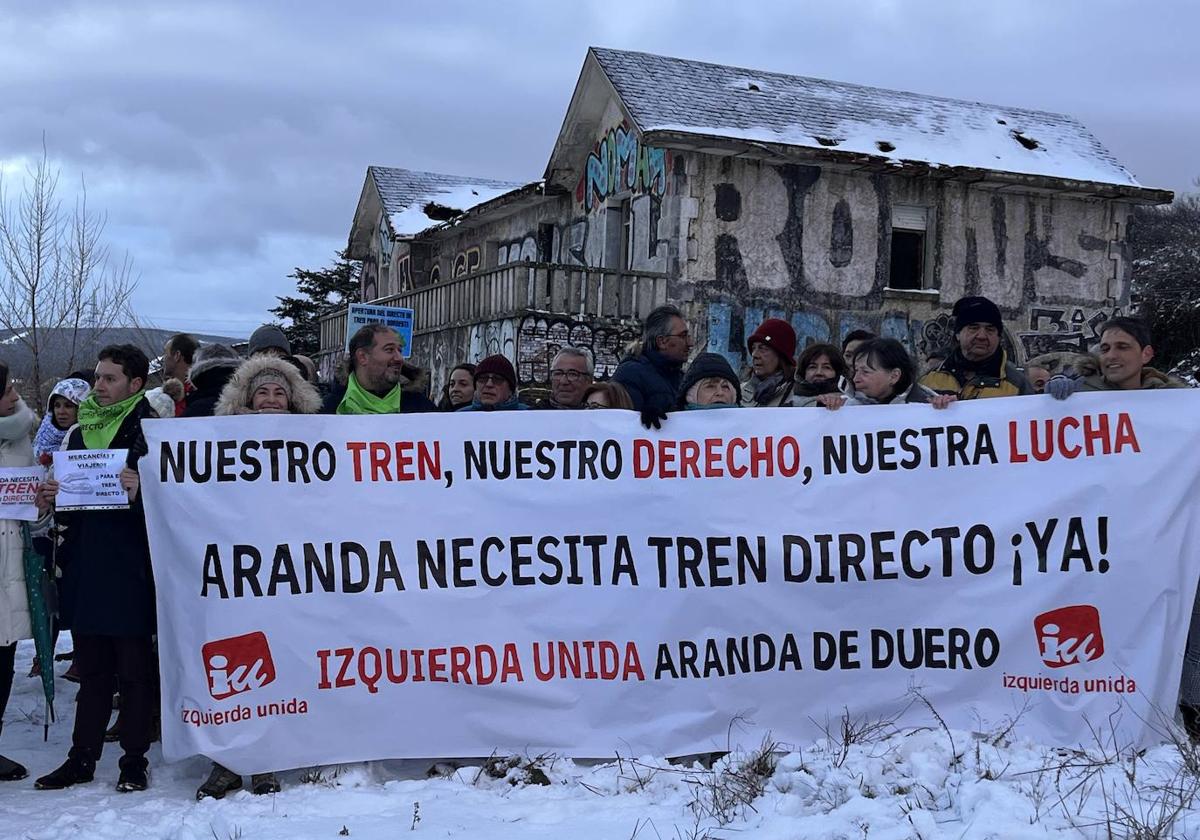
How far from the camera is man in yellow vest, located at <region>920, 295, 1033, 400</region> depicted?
5.77 meters

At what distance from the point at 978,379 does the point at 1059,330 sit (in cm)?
1647

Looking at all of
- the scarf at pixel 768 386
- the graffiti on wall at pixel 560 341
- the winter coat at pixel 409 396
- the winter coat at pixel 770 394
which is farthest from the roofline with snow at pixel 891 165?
the winter coat at pixel 409 396

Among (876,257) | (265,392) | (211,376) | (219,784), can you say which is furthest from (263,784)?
(876,257)

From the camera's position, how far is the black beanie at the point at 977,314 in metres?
5.74

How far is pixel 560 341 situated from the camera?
60.7 feet

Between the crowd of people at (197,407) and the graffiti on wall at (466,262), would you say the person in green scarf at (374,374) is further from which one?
the graffiti on wall at (466,262)

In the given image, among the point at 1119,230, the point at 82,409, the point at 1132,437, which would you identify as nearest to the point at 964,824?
the point at 1132,437

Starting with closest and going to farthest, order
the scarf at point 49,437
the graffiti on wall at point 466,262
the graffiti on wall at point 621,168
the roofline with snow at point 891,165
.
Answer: the scarf at point 49,437
the roofline with snow at point 891,165
the graffiti on wall at point 621,168
the graffiti on wall at point 466,262

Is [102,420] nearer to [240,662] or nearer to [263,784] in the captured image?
[240,662]

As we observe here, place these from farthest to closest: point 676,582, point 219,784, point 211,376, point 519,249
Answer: point 519,249 < point 211,376 < point 676,582 < point 219,784

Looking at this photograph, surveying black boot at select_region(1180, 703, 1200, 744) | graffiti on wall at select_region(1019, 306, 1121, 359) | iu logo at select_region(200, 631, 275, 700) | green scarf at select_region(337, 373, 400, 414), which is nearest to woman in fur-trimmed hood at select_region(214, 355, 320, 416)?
green scarf at select_region(337, 373, 400, 414)

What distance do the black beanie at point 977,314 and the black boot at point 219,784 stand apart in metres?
3.83

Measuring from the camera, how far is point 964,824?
4.05m

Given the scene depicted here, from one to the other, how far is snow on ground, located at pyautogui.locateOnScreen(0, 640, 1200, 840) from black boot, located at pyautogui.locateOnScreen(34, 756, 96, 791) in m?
0.05
